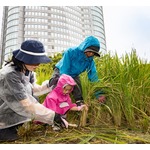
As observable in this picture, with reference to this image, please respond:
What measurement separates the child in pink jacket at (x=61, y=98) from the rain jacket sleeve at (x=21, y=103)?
0.29 meters

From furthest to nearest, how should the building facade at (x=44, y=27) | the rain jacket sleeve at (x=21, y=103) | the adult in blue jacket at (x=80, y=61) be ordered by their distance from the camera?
the building facade at (x=44, y=27) < the adult in blue jacket at (x=80, y=61) < the rain jacket sleeve at (x=21, y=103)

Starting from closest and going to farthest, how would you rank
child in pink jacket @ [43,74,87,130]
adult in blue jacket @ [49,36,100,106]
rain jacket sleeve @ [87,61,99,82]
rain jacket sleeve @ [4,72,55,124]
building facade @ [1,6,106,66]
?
rain jacket sleeve @ [4,72,55,124] → child in pink jacket @ [43,74,87,130] → rain jacket sleeve @ [87,61,99,82] → adult in blue jacket @ [49,36,100,106] → building facade @ [1,6,106,66]

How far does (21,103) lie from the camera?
1.80 m

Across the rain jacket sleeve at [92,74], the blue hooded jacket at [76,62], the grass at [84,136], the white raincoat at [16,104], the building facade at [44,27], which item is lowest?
the grass at [84,136]

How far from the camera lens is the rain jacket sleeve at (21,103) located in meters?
1.79

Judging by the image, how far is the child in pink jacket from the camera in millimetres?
2096

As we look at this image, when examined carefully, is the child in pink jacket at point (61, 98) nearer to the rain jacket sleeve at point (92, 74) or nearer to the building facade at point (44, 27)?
the rain jacket sleeve at point (92, 74)

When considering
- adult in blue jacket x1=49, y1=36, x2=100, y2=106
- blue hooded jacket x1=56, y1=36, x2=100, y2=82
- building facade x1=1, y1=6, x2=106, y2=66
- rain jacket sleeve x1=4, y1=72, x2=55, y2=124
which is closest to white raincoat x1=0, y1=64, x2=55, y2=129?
rain jacket sleeve x1=4, y1=72, x2=55, y2=124

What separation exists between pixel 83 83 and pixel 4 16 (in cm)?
5097

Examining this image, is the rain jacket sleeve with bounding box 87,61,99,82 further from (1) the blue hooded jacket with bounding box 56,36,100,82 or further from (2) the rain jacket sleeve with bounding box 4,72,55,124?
(2) the rain jacket sleeve with bounding box 4,72,55,124

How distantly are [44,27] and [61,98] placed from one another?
151 ft

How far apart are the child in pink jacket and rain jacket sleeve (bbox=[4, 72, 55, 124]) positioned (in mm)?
291

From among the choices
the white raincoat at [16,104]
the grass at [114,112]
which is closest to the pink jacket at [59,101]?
the grass at [114,112]

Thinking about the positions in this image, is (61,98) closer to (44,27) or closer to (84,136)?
(84,136)
